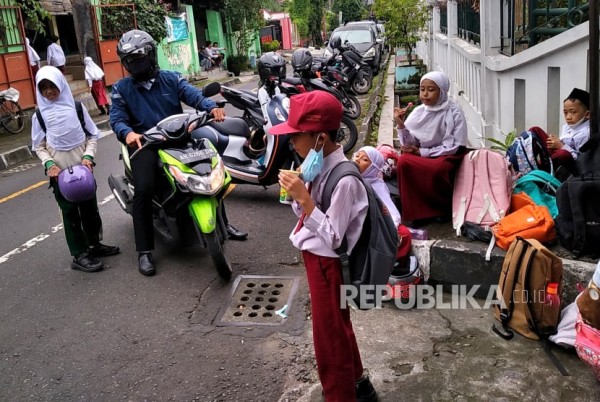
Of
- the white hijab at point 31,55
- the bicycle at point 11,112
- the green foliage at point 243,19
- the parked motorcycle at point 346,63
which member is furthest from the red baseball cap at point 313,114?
the green foliage at point 243,19

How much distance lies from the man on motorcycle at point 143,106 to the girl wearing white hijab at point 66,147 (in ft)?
1.00

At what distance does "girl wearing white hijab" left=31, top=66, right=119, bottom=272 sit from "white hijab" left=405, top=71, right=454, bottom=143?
262 cm

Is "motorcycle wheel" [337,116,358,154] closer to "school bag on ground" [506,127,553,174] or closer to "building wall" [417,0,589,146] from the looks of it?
"building wall" [417,0,589,146]

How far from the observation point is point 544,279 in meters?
3.20

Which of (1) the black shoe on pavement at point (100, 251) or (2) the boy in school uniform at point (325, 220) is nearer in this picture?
(2) the boy in school uniform at point (325, 220)

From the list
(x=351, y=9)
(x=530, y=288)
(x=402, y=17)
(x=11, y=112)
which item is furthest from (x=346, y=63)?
(x=351, y=9)

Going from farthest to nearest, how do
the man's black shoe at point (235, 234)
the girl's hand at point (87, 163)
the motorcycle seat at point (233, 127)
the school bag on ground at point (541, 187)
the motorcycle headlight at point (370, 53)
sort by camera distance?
the motorcycle headlight at point (370, 53) < the motorcycle seat at point (233, 127) < the man's black shoe at point (235, 234) < the girl's hand at point (87, 163) < the school bag on ground at point (541, 187)

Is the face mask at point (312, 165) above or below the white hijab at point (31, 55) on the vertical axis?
below

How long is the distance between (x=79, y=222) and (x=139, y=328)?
1.34 meters

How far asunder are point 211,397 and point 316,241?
3.53 feet

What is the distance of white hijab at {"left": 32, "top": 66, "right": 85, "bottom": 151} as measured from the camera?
439 centimetres

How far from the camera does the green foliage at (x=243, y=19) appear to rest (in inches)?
1021

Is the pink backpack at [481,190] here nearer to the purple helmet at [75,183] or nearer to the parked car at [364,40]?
the purple helmet at [75,183]

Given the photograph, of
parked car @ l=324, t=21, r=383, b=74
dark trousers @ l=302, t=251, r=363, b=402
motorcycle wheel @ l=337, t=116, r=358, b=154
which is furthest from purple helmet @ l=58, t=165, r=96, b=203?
parked car @ l=324, t=21, r=383, b=74
